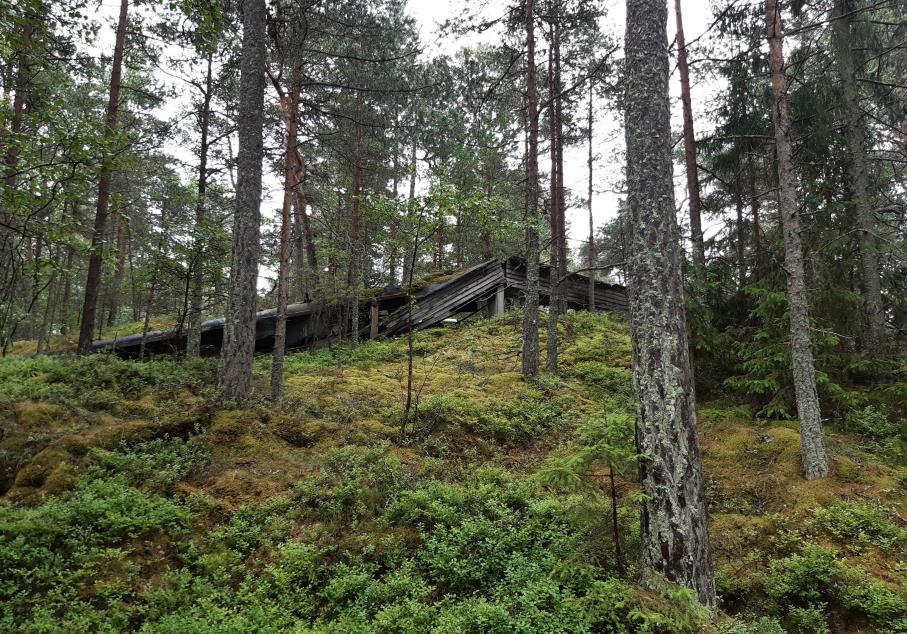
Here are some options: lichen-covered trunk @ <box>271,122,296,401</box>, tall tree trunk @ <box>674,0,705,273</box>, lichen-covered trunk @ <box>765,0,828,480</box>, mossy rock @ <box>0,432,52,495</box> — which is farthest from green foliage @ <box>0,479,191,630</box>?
tall tree trunk @ <box>674,0,705,273</box>

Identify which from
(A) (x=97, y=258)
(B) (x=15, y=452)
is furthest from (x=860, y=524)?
(A) (x=97, y=258)

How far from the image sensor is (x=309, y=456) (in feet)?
21.1

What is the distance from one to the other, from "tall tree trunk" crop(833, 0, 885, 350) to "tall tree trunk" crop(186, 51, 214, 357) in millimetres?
13969

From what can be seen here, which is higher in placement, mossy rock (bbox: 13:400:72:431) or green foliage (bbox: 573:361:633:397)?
green foliage (bbox: 573:361:633:397)

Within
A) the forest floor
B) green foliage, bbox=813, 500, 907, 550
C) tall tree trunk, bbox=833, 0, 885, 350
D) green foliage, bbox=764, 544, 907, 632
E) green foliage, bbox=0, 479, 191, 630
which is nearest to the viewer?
green foliage, bbox=0, 479, 191, 630

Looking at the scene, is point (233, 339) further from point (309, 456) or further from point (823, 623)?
point (823, 623)

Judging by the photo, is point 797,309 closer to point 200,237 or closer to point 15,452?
point 15,452

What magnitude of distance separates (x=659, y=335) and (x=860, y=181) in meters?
8.59

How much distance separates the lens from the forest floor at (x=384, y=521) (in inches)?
147

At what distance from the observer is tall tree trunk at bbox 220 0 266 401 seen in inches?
301

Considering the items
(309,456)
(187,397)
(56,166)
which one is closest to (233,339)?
(187,397)

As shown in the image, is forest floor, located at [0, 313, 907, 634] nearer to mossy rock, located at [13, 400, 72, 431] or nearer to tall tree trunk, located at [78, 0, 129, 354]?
mossy rock, located at [13, 400, 72, 431]

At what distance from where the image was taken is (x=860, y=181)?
349 inches

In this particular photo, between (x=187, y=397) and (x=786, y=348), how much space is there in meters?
10.6
